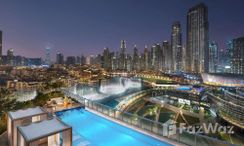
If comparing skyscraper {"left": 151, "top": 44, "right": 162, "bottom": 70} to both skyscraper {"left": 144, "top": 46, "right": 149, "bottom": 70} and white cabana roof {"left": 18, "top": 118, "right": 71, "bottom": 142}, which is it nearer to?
skyscraper {"left": 144, "top": 46, "right": 149, "bottom": 70}

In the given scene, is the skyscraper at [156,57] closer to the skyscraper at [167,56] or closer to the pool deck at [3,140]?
the skyscraper at [167,56]

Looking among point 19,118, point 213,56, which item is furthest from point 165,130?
point 213,56

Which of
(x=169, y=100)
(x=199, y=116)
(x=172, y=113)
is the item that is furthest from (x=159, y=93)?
(x=199, y=116)

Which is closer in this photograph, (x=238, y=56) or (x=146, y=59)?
(x=238, y=56)

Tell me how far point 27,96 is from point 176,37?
12126 centimetres

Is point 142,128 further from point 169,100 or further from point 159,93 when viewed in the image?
point 159,93

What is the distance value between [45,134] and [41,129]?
0.31 meters

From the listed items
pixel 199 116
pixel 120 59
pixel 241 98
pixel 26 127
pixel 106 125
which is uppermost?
pixel 120 59

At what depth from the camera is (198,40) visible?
106 metres

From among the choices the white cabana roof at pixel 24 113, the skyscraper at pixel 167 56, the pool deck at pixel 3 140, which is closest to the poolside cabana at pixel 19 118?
the white cabana roof at pixel 24 113

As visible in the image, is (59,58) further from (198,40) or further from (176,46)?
(198,40)

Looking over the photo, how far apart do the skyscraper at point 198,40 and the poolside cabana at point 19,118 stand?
106626mm

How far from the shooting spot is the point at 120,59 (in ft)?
445

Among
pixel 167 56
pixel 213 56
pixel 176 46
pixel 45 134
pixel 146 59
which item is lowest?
pixel 45 134
